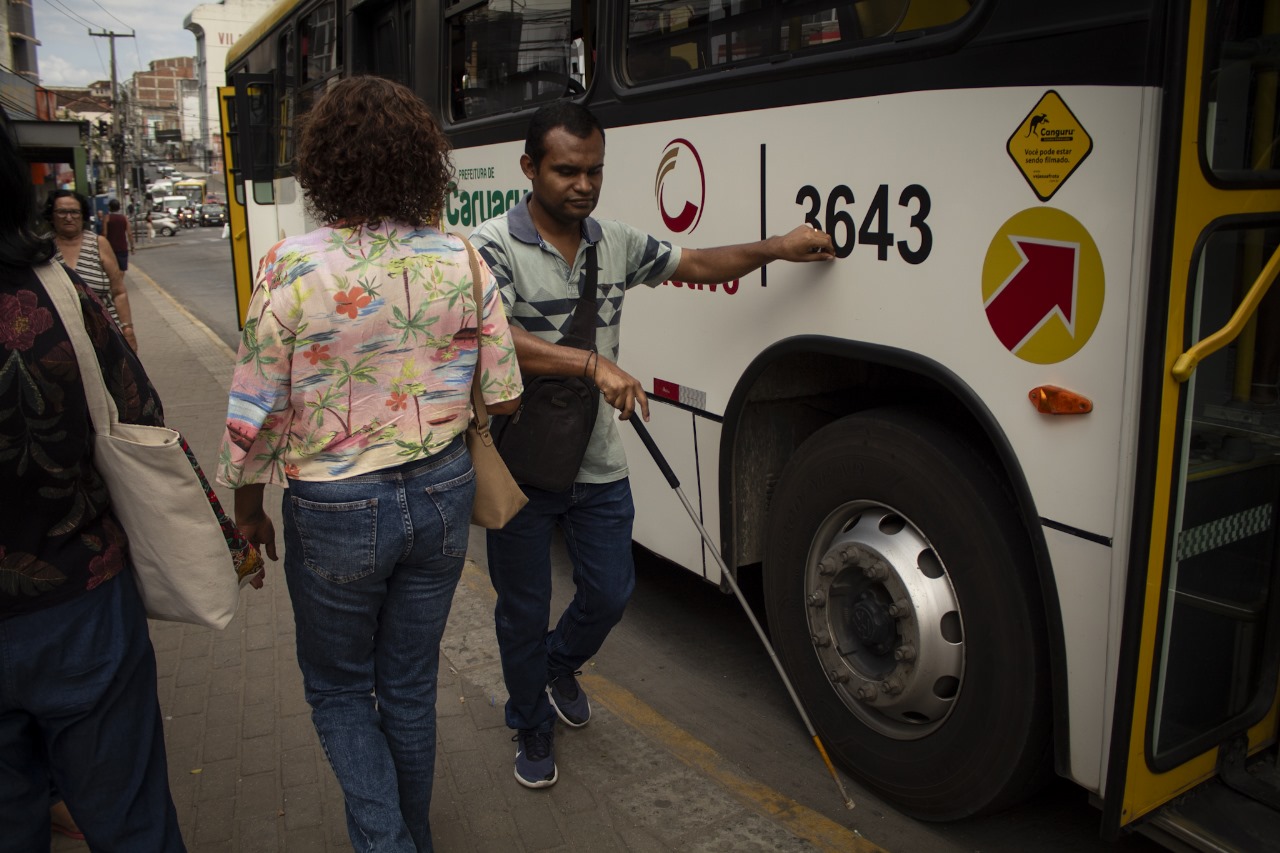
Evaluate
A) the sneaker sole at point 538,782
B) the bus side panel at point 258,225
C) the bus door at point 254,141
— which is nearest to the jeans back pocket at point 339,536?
the sneaker sole at point 538,782

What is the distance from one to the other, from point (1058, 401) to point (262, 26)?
28.1 ft

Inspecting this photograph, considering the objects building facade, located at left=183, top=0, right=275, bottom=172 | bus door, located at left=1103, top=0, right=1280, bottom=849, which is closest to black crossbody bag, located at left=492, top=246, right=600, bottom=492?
bus door, located at left=1103, top=0, right=1280, bottom=849

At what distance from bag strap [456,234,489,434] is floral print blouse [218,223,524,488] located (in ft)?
0.08

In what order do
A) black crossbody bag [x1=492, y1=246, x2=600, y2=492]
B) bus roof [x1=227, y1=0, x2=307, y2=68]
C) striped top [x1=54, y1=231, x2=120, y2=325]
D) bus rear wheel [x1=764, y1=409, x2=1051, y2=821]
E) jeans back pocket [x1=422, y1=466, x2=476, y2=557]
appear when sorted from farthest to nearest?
bus roof [x1=227, y1=0, x2=307, y2=68], striped top [x1=54, y1=231, x2=120, y2=325], black crossbody bag [x1=492, y1=246, x2=600, y2=492], bus rear wheel [x1=764, y1=409, x2=1051, y2=821], jeans back pocket [x1=422, y1=466, x2=476, y2=557]

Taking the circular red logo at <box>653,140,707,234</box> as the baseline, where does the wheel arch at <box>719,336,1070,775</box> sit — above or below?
below

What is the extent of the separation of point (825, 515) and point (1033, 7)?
1429mm

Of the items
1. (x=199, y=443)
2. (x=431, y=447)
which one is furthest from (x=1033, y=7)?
(x=199, y=443)

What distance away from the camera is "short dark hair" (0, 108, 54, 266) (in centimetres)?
182

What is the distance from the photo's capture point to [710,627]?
4.47m

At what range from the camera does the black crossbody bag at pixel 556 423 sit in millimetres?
2838

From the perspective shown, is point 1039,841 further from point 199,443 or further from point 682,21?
point 199,443

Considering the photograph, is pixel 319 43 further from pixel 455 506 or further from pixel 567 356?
pixel 455 506

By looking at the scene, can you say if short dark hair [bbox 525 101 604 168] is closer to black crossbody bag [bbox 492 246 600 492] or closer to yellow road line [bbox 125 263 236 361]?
black crossbody bag [bbox 492 246 600 492]

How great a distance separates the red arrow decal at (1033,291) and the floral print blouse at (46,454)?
1.83 meters
